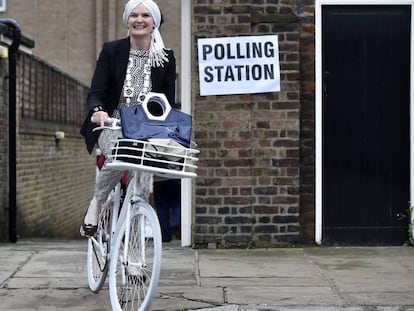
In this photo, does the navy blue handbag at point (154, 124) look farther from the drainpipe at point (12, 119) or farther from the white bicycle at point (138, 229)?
the drainpipe at point (12, 119)

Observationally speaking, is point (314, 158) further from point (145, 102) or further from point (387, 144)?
point (145, 102)

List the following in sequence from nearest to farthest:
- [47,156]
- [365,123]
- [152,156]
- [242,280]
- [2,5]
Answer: [152,156]
[242,280]
[365,123]
[47,156]
[2,5]

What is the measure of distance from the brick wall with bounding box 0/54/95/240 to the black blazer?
4217 millimetres

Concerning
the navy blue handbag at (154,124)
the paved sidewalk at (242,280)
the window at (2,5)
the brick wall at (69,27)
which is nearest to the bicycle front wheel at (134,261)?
the navy blue handbag at (154,124)

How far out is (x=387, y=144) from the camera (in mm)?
7258

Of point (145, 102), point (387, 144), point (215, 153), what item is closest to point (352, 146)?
point (387, 144)

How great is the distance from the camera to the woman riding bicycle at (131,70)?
4676 millimetres

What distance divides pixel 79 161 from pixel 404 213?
9.27 meters

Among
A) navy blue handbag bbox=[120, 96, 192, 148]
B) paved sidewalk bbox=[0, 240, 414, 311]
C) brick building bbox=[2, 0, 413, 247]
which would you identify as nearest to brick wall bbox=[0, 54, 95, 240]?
paved sidewalk bbox=[0, 240, 414, 311]

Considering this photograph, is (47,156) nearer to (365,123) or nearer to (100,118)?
(365,123)

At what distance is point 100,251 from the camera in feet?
16.8

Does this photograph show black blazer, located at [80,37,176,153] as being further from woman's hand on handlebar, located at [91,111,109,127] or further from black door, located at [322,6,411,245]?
black door, located at [322,6,411,245]

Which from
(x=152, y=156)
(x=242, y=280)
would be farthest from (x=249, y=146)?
(x=152, y=156)

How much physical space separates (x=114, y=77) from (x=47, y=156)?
7569 mm
